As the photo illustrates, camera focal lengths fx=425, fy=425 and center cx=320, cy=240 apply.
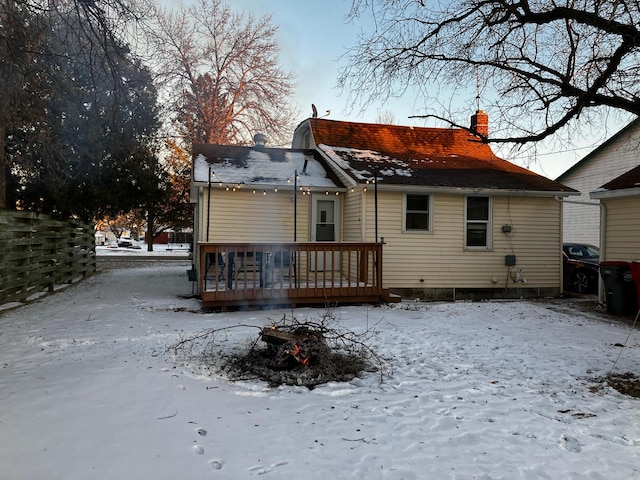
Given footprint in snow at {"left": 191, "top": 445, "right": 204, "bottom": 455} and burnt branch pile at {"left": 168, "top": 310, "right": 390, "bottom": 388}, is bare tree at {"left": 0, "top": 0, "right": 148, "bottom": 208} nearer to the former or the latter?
burnt branch pile at {"left": 168, "top": 310, "right": 390, "bottom": 388}

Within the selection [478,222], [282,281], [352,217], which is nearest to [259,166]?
[352,217]

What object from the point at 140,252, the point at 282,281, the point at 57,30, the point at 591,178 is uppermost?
the point at 591,178

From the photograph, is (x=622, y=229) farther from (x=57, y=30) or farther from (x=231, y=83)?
(x=231, y=83)

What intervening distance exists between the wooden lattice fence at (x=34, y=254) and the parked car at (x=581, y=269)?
546 inches

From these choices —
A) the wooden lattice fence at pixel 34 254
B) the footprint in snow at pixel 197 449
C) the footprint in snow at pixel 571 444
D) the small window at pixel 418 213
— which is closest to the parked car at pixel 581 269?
the small window at pixel 418 213

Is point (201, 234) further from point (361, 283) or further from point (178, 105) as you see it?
point (178, 105)

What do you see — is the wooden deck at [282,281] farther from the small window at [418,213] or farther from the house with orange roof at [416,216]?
the small window at [418,213]

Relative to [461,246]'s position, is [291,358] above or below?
below

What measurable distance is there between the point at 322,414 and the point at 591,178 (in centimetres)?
1934

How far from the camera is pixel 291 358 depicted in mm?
4598

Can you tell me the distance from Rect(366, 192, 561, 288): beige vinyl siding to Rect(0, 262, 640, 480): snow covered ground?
435 centimetres

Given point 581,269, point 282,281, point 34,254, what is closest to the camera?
point 282,281

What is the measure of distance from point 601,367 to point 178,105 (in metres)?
26.4

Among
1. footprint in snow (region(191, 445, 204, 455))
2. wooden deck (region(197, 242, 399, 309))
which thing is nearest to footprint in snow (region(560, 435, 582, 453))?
footprint in snow (region(191, 445, 204, 455))
